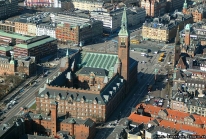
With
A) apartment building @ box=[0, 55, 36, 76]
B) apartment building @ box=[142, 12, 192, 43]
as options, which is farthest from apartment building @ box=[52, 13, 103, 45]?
apartment building @ box=[0, 55, 36, 76]

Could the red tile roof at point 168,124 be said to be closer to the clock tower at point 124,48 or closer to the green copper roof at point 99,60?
the clock tower at point 124,48


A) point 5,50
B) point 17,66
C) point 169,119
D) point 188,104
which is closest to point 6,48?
point 5,50

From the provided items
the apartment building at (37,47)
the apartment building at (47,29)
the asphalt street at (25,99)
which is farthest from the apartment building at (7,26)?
the asphalt street at (25,99)

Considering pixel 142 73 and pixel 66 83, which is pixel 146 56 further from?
pixel 66 83

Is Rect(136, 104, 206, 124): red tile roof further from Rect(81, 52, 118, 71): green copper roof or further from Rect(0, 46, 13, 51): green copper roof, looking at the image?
Rect(0, 46, 13, 51): green copper roof

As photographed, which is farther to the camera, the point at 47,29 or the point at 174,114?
Result: the point at 47,29

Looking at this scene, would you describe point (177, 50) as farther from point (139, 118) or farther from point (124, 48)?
point (139, 118)
